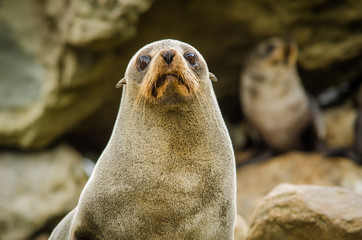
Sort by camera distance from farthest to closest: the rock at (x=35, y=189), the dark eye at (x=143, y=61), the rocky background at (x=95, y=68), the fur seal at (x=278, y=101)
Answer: the fur seal at (x=278, y=101)
the rock at (x=35, y=189)
the rocky background at (x=95, y=68)
the dark eye at (x=143, y=61)

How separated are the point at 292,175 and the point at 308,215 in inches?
144

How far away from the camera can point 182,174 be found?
306 cm

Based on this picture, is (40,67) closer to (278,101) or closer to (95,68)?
(95,68)

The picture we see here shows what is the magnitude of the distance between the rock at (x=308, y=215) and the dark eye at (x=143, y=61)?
5.53ft

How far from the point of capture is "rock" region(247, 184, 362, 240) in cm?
362

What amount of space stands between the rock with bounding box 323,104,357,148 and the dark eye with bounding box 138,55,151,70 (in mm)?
5445

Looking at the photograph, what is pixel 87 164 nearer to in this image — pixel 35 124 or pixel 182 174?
pixel 35 124

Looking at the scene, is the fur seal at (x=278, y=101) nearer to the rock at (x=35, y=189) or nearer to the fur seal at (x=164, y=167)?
the rock at (x=35, y=189)

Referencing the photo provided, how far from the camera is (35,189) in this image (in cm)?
735

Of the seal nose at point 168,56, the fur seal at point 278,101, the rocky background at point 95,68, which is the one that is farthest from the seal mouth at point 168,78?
the fur seal at point 278,101

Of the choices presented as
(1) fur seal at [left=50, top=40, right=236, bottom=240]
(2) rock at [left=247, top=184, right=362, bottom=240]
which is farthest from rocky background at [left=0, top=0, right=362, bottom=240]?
(1) fur seal at [left=50, top=40, right=236, bottom=240]

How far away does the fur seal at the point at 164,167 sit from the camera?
2.98m

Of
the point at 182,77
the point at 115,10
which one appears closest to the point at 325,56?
the point at 115,10

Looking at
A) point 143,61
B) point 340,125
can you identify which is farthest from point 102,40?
point 340,125
